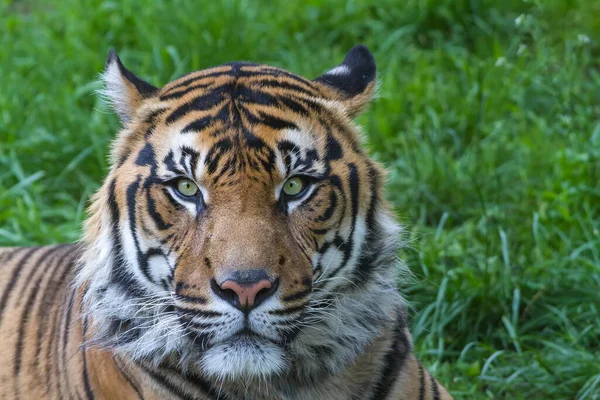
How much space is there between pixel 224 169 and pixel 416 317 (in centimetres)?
168

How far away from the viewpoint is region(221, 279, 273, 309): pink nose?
7.54 feet

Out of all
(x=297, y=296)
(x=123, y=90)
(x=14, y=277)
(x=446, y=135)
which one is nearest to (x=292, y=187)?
(x=297, y=296)

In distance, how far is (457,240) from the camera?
4219mm

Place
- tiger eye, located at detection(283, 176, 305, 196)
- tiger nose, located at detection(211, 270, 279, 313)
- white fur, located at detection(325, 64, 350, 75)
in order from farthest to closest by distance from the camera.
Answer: white fur, located at detection(325, 64, 350, 75)
tiger eye, located at detection(283, 176, 305, 196)
tiger nose, located at detection(211, 270, 279, 313)

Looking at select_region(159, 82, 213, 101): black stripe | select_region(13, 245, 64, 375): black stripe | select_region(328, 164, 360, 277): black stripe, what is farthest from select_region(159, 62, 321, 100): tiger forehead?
select_region(13, 245, 64, 375): black stripe

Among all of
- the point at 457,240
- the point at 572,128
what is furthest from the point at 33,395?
the point at 572,128

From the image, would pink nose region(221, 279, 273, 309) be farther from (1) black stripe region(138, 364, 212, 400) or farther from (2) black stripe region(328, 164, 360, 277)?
(1) black stripe region(138, 364, 212, 400)

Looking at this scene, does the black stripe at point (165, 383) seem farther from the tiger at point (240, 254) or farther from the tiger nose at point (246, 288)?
the tiger nose at point (246, 288)

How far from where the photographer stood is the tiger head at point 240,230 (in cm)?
240

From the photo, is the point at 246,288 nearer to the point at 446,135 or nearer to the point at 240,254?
the point at 240,254

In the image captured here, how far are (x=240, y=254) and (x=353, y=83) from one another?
0.80 meters

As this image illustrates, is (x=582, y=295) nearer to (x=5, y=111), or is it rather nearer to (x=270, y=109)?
(x=270, y=109)

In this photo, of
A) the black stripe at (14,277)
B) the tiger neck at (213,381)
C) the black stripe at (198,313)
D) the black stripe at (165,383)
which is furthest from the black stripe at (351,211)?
the black stripe at (14,277)

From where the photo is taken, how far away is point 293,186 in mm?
2525
